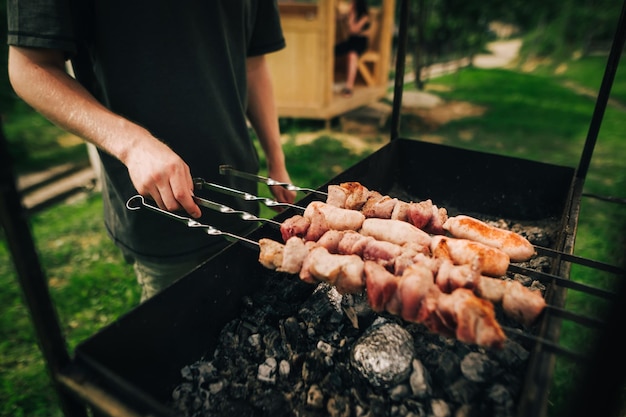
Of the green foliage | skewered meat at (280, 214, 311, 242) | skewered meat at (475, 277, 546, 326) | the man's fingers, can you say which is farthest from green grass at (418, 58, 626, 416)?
the green foliage

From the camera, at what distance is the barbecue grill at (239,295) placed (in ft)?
3.68

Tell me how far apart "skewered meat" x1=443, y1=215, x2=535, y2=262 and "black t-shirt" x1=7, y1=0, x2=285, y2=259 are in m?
1.31

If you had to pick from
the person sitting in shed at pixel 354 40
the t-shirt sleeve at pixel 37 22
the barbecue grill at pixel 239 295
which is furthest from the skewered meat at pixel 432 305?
the person sitting in shed at pixel 354 40

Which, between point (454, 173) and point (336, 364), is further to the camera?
point (454, 173)

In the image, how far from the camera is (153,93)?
6.75 feet

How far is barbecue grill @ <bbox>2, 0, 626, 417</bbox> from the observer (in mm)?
1122

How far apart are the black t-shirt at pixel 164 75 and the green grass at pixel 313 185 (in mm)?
891

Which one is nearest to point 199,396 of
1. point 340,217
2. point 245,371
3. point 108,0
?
point 245,371

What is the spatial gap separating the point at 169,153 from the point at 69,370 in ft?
2.76

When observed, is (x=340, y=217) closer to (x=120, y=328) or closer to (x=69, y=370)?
(x=120, y=328)

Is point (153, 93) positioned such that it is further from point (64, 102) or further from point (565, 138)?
point (565, 138)

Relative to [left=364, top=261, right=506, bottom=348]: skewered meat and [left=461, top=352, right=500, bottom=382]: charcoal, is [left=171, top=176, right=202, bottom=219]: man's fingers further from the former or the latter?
[left=461, top=352, right=500, bottom=382]: charcoal

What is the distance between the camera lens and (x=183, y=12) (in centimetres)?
201

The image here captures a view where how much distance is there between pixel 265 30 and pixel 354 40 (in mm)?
7933
